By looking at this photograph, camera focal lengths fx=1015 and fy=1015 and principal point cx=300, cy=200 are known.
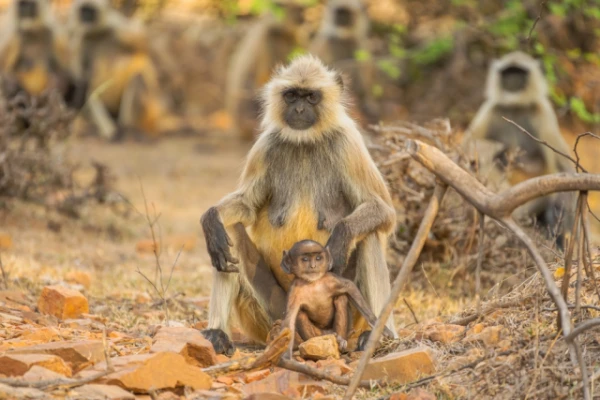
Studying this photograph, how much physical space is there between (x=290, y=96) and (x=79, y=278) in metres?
1.83

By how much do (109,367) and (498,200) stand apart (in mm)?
1305

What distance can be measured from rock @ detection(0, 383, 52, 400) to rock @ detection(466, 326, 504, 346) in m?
1.47

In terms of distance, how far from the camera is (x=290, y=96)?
175 inches

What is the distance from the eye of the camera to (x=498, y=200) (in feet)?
9.50

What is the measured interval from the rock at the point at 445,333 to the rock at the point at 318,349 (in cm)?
37

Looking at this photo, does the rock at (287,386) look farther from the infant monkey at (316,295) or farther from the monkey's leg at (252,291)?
the monkey's leg at (252,291)

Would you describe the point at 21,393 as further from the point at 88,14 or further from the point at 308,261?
the point at 88,14

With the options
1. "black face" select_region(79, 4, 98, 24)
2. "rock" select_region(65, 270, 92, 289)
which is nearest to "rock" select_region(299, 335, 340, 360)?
"rock" select_region(65, 270, 92, 289)

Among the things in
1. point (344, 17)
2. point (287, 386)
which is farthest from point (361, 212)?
point (344, 17)

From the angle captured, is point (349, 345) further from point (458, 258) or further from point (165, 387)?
point (458, 258)

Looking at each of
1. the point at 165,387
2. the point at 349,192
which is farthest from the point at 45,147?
the point at 165,387

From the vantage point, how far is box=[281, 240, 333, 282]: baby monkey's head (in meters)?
3.97

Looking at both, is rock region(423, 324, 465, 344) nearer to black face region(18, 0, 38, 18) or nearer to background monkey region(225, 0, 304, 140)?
background monkey region(225, 0, 304, 140)

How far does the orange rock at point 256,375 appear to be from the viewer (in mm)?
3510
